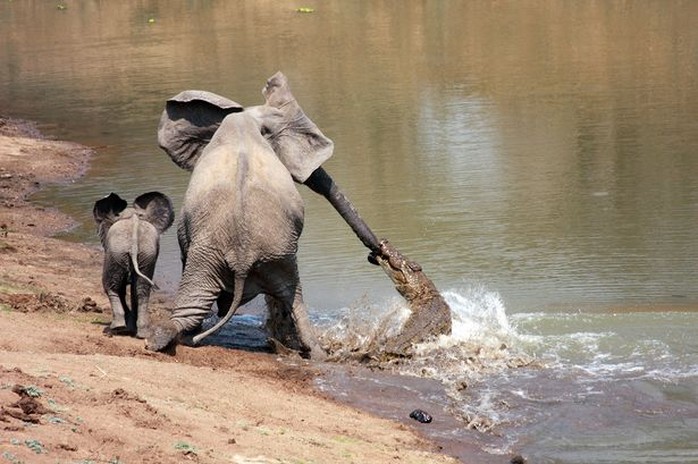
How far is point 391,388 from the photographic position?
10891mm

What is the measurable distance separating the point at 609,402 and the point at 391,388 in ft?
5.58

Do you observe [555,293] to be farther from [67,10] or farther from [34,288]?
[67,10]

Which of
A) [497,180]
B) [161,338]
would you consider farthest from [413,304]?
[497,180]

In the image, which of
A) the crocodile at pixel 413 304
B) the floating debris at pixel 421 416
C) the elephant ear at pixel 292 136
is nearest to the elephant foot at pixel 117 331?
the elephant ear at pixel 292 136

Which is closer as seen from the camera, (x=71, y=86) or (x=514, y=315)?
(x=514, y=315)

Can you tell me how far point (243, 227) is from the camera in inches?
439

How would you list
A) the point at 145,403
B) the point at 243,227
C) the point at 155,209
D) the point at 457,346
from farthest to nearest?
the point at 457,346 → the point at 155,209 → the point at 243,227 → the point at 145,403

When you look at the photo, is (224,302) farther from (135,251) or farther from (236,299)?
(135,251)

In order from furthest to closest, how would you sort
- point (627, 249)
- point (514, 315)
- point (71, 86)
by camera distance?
point (71, 86) → point (627, 249) → point (514, 315)

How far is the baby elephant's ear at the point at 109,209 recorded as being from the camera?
11406 mm

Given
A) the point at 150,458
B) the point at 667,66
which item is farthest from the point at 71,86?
the point at 150,458

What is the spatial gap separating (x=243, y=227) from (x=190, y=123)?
→ 1667 mm

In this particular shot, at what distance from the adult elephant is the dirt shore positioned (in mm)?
413

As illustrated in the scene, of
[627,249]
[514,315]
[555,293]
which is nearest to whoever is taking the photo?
[514,315]
